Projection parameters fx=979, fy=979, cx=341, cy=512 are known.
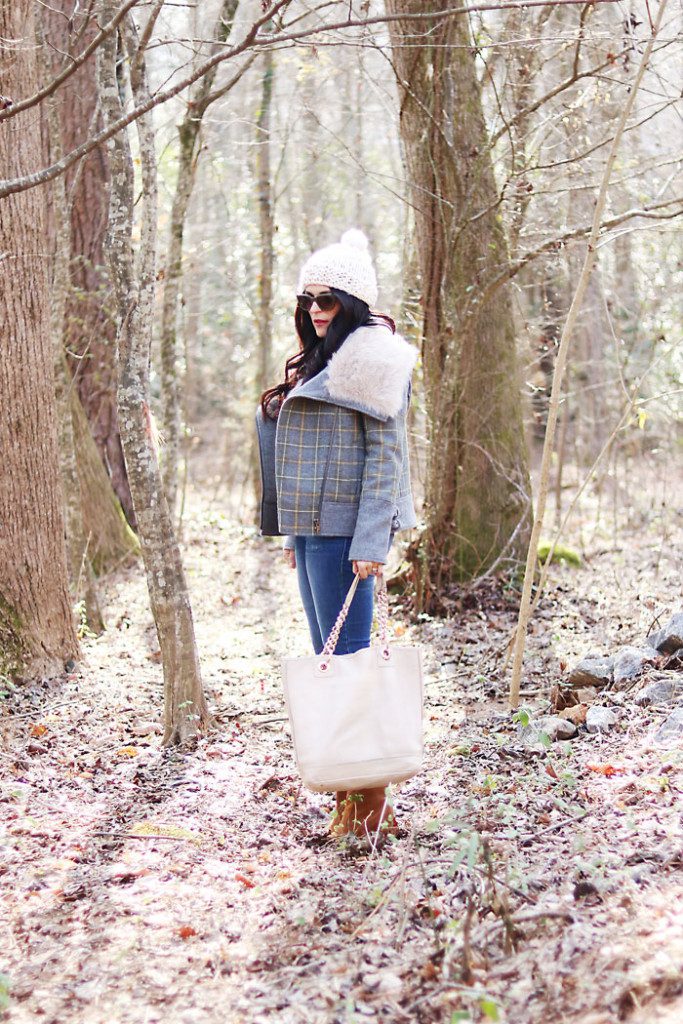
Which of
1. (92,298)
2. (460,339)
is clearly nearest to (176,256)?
(92,298)

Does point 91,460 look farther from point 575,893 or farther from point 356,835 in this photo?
point 575,893

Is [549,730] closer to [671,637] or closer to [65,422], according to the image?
[671,637]

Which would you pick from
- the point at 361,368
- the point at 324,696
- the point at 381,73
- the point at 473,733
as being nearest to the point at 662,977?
the point at 324,696

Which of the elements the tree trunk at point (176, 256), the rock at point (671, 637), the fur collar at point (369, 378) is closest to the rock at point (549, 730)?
the rock at point (671, 637)

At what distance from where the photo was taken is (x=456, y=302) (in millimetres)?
6633

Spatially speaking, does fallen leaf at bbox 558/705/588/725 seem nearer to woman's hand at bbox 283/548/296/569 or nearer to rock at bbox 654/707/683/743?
rock at bbox 654/707/683/743

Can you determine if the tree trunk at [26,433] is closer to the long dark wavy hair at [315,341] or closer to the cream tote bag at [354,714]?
the long dark wavy hair at [315,341]

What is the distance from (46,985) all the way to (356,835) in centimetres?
122

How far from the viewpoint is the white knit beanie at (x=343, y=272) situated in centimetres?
351

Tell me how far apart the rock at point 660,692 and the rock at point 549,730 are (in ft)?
1.15

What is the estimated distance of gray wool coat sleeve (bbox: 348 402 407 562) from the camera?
11.1ft

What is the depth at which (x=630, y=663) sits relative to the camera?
4.86 metres

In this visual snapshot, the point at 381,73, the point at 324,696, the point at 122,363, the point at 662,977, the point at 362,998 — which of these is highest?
the point at 381,73

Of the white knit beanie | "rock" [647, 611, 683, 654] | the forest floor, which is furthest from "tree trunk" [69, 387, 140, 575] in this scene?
the white knit beanie
